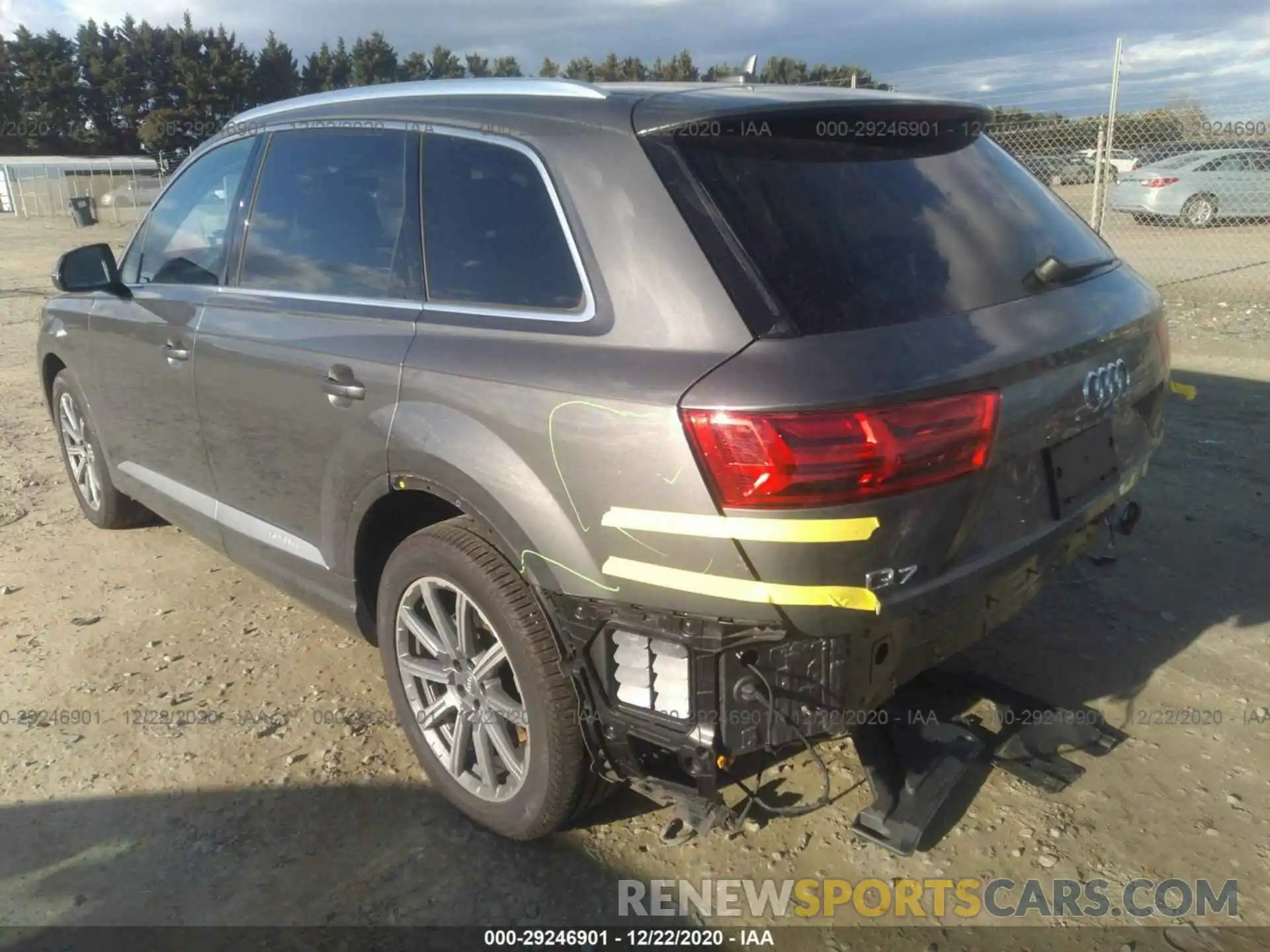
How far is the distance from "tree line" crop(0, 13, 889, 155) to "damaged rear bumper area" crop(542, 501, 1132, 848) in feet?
188

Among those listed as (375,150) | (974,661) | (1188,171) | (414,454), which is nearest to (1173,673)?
(974,661)

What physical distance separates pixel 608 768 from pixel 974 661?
5.54ft

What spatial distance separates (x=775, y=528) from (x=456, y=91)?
169cm

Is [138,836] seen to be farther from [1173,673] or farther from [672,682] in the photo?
[1173,673]

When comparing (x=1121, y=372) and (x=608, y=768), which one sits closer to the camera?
(x=608, y=768)

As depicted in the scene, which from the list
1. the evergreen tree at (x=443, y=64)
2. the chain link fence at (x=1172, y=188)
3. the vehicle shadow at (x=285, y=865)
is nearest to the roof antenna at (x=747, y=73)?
the vehicle shadow at (x=285, y=865)

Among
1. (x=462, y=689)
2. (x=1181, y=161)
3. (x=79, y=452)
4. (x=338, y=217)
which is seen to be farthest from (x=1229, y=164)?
(x=462, y=689)

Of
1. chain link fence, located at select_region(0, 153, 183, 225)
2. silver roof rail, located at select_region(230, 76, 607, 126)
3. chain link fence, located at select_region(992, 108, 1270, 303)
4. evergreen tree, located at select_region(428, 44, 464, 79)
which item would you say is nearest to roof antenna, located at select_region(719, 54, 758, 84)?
silver roof rail, located at select_region(230, 76, 607, 126)

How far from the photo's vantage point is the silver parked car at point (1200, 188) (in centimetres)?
1469

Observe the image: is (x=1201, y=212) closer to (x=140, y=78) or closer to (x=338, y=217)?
(x=338, y=217)

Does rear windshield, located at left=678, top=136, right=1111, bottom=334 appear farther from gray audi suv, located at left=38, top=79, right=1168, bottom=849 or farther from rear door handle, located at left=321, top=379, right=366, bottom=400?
rear door handle, located at left=321, top=379, right=366, bottom=400

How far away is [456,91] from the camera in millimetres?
2895

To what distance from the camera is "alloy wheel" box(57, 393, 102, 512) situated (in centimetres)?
496

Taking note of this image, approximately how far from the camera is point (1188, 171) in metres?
15.5
